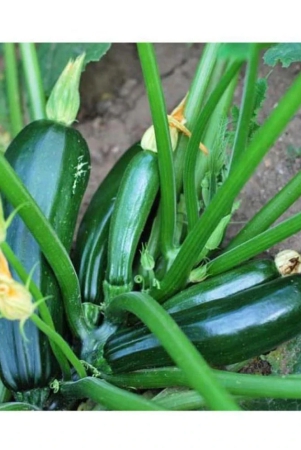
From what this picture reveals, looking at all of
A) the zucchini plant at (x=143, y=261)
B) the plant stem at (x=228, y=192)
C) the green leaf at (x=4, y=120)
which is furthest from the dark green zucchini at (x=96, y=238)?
the green leaf at (x=4, y=120)

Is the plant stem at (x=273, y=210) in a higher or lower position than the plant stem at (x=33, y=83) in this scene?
lower

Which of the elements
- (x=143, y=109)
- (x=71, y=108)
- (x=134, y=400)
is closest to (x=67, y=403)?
(x=134, y=400)

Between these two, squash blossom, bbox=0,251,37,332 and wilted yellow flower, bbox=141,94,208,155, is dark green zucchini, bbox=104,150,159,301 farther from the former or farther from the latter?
squash blossom, bbox=0,251,37,332

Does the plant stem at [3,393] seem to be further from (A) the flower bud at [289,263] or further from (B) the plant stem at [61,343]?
(A) the flower bud at [289,263]

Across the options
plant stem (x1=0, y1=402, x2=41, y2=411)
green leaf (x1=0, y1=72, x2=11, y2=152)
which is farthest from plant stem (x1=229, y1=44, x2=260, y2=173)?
green leaf (x1=0, y1=72, x2=11, y2=152)

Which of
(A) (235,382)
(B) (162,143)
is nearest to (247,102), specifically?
(B) (162,143)

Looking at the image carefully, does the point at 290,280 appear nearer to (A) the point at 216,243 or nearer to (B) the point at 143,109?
(A) the point at 216,243

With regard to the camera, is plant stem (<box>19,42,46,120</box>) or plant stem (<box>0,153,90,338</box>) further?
plant stem (<box>19,42,46,120</box>)
